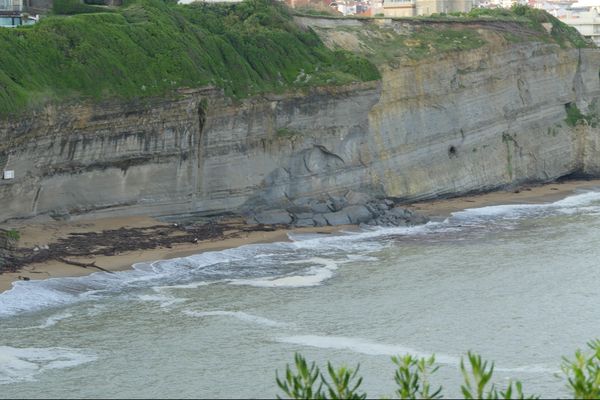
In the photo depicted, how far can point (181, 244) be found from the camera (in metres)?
41.4

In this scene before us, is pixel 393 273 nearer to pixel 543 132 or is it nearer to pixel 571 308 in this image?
pixel 571 308

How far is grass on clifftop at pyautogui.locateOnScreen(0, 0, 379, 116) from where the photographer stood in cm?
4062

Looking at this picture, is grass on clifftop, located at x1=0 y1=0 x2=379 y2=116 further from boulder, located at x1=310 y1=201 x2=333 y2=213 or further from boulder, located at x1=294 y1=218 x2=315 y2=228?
boulder, located at x1=294 y1=218 x2=315 y2=228

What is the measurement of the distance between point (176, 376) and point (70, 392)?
2425 mm

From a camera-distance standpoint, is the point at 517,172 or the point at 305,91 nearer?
the point at 305,91

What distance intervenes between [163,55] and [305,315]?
14880 millimetres

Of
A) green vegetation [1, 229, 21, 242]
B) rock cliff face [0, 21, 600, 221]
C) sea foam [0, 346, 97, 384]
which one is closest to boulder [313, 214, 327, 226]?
rock cliff face [0, 21, 600, 221]

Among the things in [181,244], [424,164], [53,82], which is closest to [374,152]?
[424,164]

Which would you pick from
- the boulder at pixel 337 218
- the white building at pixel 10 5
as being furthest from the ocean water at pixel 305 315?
the white building at pixel 10 5

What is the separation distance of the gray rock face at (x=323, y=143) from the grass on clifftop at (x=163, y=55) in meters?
0.64

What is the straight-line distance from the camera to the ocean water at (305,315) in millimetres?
27734

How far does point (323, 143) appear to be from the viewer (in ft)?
158

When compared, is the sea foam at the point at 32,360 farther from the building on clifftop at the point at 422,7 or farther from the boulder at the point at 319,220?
the building on clifftop at the point at 422,7

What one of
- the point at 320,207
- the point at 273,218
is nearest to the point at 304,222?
the point at 273,218
